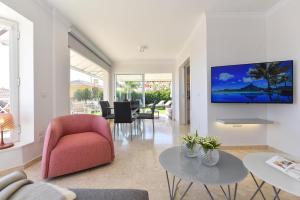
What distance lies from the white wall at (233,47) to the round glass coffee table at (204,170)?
5.25 ft

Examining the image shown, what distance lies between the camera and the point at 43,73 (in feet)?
9.31

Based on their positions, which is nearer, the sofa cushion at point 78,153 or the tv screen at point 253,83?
the sofa cushion at point 78,153

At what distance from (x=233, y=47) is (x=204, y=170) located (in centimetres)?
270

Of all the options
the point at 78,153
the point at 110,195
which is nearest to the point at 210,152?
the point at 110,195

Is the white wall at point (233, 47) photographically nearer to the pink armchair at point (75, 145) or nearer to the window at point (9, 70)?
the pink armchair at point (75, 145)

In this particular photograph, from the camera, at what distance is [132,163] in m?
2.67

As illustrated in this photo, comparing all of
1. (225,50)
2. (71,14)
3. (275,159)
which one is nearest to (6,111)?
(71,14)

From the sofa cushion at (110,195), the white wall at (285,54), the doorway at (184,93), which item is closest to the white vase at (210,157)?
the sofa cushion at (110,195)

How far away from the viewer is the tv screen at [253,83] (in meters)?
2.73

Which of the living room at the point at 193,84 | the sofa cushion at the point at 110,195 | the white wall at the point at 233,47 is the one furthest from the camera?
the white wall at the point at 233,47

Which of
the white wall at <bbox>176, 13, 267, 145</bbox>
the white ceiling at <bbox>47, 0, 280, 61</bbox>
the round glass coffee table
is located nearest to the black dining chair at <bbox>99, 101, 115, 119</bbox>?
the white ceiling at <bbox>47, 0, 280, 61</bbox>

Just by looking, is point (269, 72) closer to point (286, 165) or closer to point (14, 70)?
point (286, 165)

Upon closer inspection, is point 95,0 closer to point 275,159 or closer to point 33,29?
point 33,29

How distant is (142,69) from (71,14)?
14.2 feet
